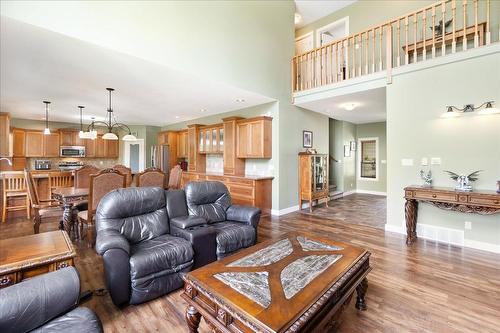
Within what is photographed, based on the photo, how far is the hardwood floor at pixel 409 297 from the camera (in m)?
1.87

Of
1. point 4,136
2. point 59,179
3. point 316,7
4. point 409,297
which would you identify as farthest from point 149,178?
point 316,7

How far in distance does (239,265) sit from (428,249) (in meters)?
3.17

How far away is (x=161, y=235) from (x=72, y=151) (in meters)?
7.54

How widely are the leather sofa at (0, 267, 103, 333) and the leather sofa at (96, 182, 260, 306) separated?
678 millimetres

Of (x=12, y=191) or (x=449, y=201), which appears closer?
(x=449, y=201)

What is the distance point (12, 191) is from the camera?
4852mm

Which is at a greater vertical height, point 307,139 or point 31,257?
point 307,139

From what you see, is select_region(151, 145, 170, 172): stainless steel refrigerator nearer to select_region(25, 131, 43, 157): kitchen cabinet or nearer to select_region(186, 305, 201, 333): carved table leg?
select_region(25, 131, 43, 157): kitchen cabinet

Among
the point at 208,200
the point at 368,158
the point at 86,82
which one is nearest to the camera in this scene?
the point at 208,200

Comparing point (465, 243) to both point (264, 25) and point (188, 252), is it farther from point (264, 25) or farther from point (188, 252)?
point (264, 25)

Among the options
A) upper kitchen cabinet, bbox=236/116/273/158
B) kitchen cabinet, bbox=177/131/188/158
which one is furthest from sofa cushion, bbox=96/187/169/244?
kitchen cabinet, bbox=177/131/188/158

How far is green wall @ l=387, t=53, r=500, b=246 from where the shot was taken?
11.0ft

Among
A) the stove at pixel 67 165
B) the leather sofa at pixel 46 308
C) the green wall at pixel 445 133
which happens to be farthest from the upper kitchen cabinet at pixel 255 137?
the stove at pixel 67 165

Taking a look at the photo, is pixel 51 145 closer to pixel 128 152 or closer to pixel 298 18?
pixel 128 152
